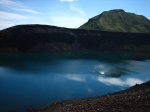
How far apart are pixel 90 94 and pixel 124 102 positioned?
22.6m

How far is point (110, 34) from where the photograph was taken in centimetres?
15600

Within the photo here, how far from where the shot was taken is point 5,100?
117 feet

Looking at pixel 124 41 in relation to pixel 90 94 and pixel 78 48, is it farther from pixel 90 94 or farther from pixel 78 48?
pixel 90 94

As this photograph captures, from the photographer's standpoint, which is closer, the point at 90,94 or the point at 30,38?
the point at 90,94

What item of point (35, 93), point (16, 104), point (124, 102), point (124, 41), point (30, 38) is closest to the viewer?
point (124, 102)

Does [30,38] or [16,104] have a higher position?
[30,38]

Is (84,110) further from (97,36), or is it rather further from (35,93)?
(97,36)

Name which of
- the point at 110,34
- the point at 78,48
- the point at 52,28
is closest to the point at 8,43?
the point at 52,28

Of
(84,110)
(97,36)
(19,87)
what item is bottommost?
(19,87)

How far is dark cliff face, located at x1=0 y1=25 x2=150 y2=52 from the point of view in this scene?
12852cm

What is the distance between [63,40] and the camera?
142 meters

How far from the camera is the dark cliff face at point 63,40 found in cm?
12852

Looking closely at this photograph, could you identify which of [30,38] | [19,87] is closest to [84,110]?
[19,87]

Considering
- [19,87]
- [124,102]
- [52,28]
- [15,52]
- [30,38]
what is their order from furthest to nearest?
[52,28] → [30,38] → [15,52] → [19,87] → [124,102]
